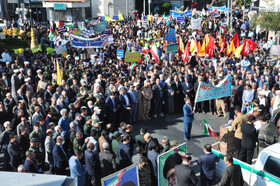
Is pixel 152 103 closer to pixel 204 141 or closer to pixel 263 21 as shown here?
pixel 204 141

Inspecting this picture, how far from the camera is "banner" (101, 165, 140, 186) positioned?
6.03 m

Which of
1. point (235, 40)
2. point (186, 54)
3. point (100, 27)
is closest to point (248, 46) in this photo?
point (235, 40)

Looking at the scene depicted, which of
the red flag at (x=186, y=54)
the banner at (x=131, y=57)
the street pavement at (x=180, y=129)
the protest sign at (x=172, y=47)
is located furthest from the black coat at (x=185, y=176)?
the protest sign at (x=172, y=47)

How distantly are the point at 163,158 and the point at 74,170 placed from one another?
2029 millimetres

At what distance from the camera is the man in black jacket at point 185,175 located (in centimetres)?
660

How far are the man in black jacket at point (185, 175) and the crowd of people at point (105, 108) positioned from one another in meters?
0.12

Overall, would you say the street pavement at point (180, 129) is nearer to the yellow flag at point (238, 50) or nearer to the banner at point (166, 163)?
the banner at point (166, 163)

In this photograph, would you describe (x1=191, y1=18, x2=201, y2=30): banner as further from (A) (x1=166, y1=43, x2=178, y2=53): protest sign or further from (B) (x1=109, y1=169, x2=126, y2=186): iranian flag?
(B) (x1=109, y1=169, x2=126, y2=186): iranian flag

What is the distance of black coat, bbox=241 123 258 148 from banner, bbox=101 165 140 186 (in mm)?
3513

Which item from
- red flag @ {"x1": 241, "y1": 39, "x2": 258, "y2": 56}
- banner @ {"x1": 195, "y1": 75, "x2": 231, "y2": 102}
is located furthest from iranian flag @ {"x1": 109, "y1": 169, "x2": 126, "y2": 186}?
red flag @ {"x1": 241, "y1": 39, "x2": 258, "y2": 56}

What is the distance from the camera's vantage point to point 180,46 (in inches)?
723

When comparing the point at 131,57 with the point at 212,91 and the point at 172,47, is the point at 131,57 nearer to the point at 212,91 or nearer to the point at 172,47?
the point at 172,47

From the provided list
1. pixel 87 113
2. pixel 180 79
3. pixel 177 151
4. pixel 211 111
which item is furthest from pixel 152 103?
pixel 177 151

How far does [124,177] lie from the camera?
6.36 meters
